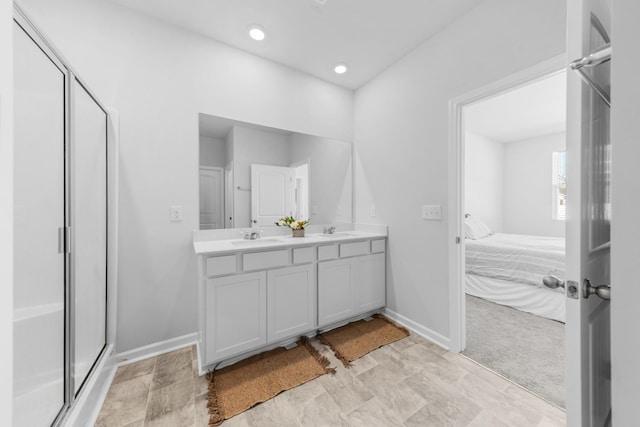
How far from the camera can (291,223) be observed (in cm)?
241

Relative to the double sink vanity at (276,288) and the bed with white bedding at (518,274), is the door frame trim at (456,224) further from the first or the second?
the bed with white bedding at (518,274)

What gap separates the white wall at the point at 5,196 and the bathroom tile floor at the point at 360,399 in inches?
39.4

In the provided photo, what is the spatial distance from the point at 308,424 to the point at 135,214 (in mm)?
1789

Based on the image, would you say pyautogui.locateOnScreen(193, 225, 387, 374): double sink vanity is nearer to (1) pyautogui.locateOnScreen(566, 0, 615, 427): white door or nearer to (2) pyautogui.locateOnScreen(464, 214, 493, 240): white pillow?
(1) pyautogui.locateOnScreen(566, 0, 615, 427): white door

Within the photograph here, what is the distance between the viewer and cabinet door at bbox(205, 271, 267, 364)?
5.30ft

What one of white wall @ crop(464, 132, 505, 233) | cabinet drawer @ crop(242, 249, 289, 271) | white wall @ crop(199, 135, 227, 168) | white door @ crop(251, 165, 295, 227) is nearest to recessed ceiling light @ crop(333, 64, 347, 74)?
white door @ crop(251, 165, 295, 227)

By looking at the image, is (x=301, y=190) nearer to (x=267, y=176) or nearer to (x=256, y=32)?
(x=267, y=176)

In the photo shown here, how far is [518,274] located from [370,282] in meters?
1.77

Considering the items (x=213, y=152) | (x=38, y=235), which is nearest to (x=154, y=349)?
(x=38, y=235)

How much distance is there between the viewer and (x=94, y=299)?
1486mm

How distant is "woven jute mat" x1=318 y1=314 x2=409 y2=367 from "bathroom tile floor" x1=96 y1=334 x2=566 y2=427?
11 cm

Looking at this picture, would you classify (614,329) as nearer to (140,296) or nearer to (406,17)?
(406,17)

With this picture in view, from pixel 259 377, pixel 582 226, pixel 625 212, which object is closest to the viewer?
pixel 625 212

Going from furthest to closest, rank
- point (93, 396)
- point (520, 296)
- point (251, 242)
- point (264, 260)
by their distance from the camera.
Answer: point (520, 296) < point (251, 242) < point (264, 260) < point (93, 396)
